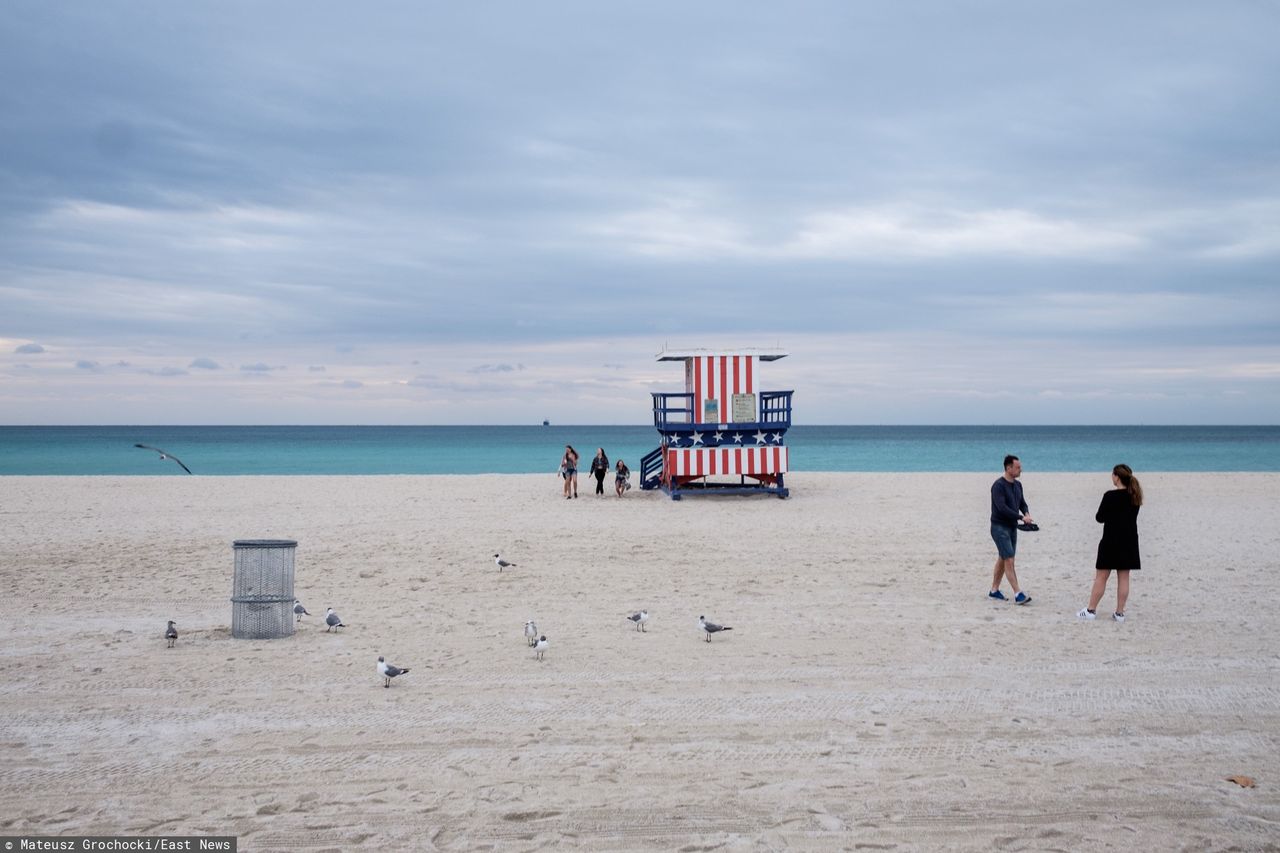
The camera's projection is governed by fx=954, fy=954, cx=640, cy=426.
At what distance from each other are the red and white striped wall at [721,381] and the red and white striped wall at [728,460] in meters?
0.79

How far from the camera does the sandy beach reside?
15.5 ft

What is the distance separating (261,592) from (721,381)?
1621 cm

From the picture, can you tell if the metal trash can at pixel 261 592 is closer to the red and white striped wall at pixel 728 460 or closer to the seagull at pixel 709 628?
the seagull at pixel 709 628

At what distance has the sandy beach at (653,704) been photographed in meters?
4.71

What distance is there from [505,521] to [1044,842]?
1440 cm

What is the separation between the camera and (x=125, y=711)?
643cm

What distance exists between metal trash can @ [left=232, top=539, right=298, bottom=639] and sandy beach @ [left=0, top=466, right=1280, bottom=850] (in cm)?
20

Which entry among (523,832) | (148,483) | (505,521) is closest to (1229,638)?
(523,832)

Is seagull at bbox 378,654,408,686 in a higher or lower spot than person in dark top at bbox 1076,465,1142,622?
lower

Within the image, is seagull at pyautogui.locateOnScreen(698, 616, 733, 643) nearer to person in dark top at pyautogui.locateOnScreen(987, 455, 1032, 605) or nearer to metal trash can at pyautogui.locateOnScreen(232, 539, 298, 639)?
person in dark top at pyautogui.locateOnScreen(987, 455, 1032, 605)

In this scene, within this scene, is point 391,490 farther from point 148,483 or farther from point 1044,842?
point 1044,842

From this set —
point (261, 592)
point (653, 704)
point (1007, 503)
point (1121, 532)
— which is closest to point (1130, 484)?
point (1121, 532)

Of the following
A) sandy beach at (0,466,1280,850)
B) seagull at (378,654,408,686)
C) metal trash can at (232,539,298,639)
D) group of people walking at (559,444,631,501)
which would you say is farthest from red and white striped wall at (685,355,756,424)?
seagull at (378,654,408,686)

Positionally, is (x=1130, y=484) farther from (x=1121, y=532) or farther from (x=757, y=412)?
(x=757, y=412)
